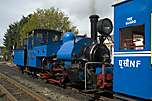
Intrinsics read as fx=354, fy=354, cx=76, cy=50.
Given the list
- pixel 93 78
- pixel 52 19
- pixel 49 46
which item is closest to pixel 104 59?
pixel 93 78

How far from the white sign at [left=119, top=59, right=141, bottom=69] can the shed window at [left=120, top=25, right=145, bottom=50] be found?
335 mm

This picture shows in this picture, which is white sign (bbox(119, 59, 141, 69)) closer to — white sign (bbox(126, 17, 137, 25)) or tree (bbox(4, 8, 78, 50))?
white sign (bbox(126, 17, 137, 25))

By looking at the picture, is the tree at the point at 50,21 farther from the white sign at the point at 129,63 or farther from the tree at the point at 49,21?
the white sign at the point at 129,63

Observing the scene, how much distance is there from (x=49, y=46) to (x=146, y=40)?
12.8 meters

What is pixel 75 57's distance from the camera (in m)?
15.9

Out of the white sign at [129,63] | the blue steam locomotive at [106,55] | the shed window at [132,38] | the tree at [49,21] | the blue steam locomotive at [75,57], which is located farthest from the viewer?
the tree at [49,21]

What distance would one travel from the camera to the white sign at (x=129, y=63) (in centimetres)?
807

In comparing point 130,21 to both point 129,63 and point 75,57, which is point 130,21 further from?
point 75,57

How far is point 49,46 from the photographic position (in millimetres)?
20266

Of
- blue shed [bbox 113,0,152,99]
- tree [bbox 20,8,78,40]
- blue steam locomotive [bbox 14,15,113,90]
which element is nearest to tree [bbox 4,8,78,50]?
tree [bbox 20,8,78,40]

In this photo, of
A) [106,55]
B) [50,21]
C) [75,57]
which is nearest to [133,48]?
[106,55]

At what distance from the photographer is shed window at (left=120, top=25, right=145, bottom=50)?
8.31 m

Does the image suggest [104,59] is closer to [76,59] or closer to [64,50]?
[76,59]

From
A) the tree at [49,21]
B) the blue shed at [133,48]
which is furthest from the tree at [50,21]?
the blue shed at [133,48]
